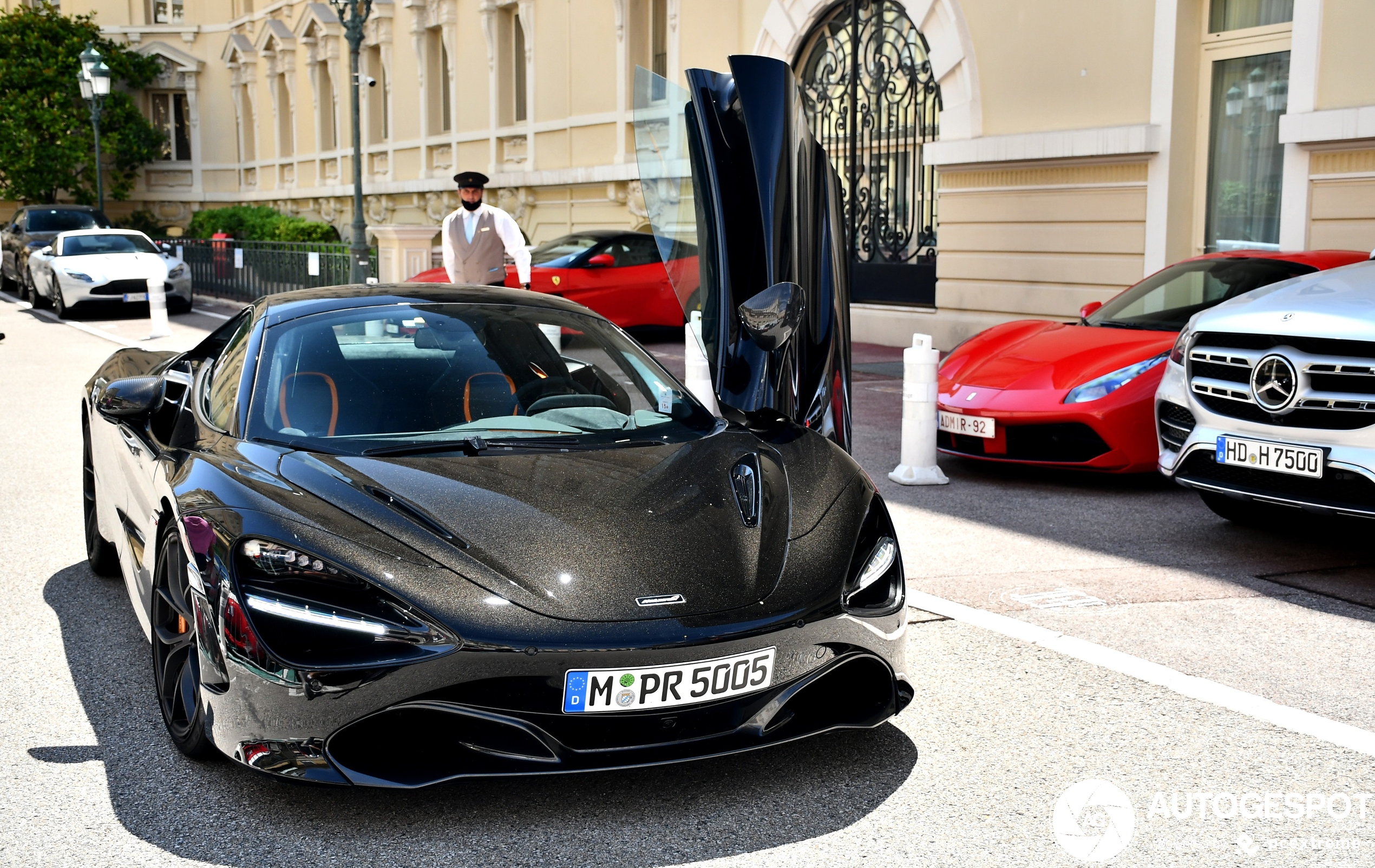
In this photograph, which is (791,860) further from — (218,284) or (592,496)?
(218,284)

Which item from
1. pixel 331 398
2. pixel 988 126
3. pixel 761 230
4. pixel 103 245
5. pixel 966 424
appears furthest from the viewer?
pixel 103 245

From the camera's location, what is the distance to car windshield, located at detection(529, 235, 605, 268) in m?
17.0

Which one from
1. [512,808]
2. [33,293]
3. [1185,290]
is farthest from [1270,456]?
[33,293]

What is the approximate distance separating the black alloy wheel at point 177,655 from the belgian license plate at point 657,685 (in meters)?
1.01

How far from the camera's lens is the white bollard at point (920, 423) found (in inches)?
309

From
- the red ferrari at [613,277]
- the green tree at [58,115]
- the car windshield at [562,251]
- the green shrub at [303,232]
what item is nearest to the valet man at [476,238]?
the red ferrari at [613,277]

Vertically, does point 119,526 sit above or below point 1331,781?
above

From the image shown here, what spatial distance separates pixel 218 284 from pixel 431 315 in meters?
23.1

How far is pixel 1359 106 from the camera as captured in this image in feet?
36.6

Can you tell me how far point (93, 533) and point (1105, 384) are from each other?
522 cm

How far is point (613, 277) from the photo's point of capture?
672 inches

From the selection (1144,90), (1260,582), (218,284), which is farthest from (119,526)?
(218,284)

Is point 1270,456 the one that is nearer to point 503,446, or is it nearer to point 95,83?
point 503,446

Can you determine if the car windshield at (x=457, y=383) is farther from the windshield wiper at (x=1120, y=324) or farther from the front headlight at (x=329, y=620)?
the windshield wiper at (x=1120, y=324)
